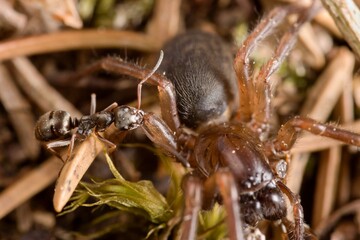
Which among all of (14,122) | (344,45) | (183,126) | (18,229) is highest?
(344,45)

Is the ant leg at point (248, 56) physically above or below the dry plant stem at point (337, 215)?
above

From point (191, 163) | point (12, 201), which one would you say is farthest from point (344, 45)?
point (12, 201)

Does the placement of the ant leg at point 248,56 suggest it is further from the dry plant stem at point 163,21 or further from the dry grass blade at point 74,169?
the dry grass blade at point 74,169

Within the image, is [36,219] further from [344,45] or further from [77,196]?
[344,45]

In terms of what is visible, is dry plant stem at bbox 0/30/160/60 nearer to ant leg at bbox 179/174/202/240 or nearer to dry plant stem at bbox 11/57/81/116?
dry plant stem at bbox 11/57/81/116

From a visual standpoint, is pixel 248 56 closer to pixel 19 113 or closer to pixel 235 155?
pixel 235 155

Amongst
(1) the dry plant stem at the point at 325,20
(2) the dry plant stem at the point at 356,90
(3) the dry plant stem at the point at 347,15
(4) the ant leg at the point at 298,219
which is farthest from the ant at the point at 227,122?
(2) the dry plant stem at the point at 356,90
